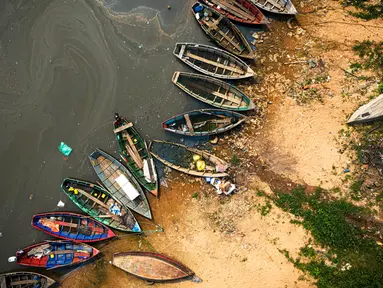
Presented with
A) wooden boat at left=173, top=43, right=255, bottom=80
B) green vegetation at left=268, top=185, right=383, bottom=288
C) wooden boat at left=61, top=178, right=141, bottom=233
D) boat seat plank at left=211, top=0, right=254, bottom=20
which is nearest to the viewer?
green vegetation at left=268, top=185, right=383, bottom=288

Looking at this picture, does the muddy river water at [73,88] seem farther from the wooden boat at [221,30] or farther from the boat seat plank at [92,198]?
the boat seat plank at [92,198]

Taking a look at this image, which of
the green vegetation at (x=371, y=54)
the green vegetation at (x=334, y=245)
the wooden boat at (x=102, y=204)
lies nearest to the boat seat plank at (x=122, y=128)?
the wooden boat at (x=102, y=204)

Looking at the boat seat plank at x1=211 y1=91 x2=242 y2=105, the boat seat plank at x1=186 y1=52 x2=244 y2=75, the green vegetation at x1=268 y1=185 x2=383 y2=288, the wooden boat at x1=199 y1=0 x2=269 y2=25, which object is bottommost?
the green vegetation at x1=268 y1=185 x2=383 y2=288

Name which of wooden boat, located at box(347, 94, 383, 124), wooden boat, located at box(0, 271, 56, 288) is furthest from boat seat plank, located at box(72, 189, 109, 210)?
wooden boat, located at box(347, 94, 383, 124)

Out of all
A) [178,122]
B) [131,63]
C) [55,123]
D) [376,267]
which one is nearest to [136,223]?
[178,122]

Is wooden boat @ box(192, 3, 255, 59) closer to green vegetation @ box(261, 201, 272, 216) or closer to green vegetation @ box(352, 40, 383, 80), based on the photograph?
green vegetation @ box(352, 40, 383, 80)

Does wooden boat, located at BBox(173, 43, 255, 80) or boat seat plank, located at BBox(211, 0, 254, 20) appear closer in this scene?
wooden boat, located at BBox(173, 43, 255, 80)
